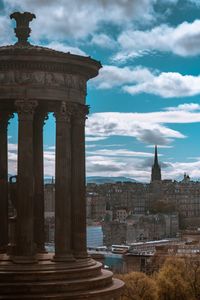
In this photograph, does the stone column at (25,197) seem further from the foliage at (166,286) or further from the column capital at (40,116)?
the foliage at (166,286)

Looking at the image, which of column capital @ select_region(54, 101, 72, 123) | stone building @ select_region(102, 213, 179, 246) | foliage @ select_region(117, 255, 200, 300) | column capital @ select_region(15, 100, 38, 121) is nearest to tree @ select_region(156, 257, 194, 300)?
foliage @ select_region(117, 255, 200, 300)

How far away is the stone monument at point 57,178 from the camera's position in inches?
800

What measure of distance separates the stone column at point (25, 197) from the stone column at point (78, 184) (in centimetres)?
155

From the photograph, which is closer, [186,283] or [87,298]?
[87,298]

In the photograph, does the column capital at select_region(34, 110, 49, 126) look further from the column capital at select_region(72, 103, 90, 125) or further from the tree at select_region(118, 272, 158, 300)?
the tree at select_region(118, 272, 158, 300)

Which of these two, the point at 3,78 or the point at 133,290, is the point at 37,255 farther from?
the point at 133,290

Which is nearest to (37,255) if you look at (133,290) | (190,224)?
(133,290)

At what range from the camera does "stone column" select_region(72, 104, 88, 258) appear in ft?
72.5

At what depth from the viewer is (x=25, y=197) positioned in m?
21.0

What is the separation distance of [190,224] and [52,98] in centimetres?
18075

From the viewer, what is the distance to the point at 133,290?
4094cm

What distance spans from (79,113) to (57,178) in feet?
7.21

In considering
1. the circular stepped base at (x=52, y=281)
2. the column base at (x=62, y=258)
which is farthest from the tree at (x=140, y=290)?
the column base at (x=62, y=258)

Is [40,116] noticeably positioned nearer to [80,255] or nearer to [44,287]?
[80,255]
